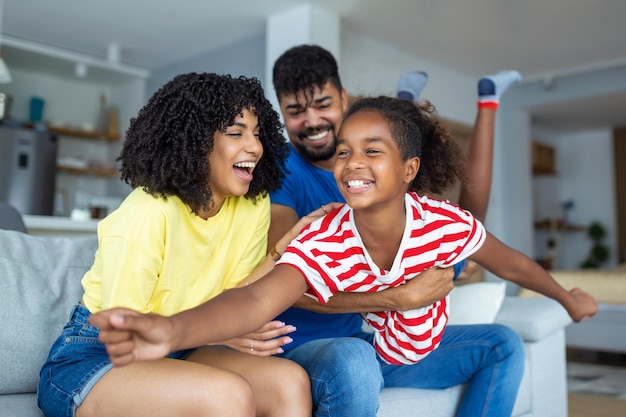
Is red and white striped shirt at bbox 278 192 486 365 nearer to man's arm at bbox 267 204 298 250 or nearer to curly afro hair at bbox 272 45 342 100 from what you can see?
man's arm at bbox 267 204 298 250

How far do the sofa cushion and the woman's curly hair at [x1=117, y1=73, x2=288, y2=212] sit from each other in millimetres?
470

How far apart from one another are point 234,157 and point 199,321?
53cm

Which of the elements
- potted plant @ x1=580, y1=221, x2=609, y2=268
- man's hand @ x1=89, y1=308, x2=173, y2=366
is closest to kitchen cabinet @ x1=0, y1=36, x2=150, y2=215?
man's hand @ x1=89, y1=308, x2=173, y2=366

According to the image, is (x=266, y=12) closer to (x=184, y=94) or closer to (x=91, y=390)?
(x=184, y=94)

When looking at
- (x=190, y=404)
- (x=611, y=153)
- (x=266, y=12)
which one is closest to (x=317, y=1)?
(x=266, y=12)

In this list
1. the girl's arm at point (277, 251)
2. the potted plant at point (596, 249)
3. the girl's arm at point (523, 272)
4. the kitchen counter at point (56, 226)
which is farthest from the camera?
the potted plant at point (596, 249)

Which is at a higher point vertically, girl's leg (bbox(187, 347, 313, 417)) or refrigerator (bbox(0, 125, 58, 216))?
refrigerator (bbox(0, 125, 58, 216))

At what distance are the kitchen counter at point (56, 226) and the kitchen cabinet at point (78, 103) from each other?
187 centimetres

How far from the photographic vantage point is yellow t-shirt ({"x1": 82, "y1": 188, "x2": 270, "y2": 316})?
3.84ft

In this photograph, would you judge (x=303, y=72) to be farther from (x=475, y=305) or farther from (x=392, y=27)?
(x=392, y=27)

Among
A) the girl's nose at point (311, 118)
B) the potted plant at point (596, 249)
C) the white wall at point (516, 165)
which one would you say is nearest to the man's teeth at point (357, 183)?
the girl's nose at point (311, 118)

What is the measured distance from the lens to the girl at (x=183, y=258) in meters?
1.10

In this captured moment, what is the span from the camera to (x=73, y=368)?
1.19 meters

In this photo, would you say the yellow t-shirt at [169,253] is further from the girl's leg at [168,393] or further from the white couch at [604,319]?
the white couch at [604,319]
